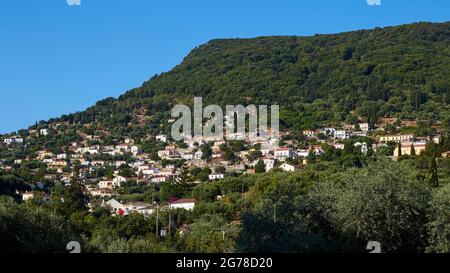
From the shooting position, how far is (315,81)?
127 m

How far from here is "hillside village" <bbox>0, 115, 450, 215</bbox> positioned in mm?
72875

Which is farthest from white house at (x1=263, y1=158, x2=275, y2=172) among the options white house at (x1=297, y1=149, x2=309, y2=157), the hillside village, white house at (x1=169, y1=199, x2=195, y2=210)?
white house at (x1=169, y1=199, x2=195, y2=210)

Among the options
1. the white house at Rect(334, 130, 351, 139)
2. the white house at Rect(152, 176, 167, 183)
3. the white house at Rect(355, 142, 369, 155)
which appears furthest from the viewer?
the white house at Rect(334, 130, 351, 139)

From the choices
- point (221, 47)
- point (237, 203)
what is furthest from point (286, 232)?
point (221, 47)

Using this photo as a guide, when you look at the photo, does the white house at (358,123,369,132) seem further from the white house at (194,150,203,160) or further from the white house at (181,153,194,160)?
the white house at (181,153,194,160)

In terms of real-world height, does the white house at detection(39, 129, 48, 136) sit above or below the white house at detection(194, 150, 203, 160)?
above

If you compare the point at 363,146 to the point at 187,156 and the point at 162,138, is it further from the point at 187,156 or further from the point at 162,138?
the point at 162,138

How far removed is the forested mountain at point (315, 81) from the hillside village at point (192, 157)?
651 centimetres

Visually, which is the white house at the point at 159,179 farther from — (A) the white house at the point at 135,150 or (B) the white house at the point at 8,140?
(B) the white house at the point at 8,140

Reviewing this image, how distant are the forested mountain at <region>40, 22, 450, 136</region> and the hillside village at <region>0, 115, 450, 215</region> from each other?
6514 millimetres

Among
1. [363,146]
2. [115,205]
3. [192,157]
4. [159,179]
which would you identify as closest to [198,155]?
[192,157]

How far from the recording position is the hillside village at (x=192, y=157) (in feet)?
239

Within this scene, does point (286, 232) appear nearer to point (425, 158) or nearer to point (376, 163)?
point (376, 163)

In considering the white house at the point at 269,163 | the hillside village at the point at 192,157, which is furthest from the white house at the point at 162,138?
the white house at the point at 269,163
